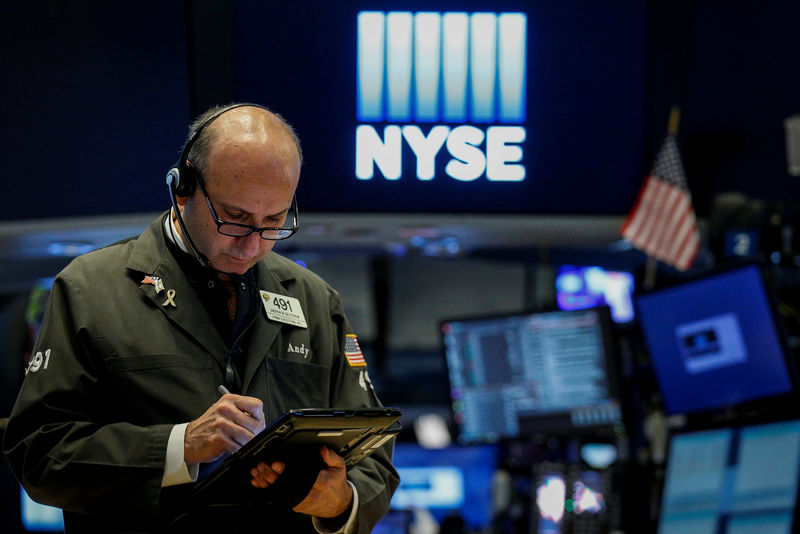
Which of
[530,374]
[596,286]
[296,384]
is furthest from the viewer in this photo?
[596,286]

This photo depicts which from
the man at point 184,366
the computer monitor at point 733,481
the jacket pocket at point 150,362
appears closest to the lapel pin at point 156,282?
the man at point 184,366

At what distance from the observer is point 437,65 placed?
4164mm

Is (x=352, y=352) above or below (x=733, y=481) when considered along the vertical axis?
above

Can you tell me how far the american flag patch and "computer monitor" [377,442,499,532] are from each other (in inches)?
378

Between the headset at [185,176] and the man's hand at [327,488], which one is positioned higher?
the headset at [185,176]

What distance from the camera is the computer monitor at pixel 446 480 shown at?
1202cm

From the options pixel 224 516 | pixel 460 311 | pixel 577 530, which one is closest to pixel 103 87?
pixel 224 516

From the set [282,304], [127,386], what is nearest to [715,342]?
[282,304]

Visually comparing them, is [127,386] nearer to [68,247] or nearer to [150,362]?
[150,362]

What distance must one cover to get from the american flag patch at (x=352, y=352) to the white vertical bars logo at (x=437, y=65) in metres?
1.76

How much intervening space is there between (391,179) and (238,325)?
1.95 m

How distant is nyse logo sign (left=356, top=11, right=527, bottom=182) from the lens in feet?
13.6

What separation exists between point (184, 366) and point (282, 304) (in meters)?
0.30

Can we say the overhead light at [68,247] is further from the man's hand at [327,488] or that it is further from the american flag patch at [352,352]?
the man's hand at [327,488]
